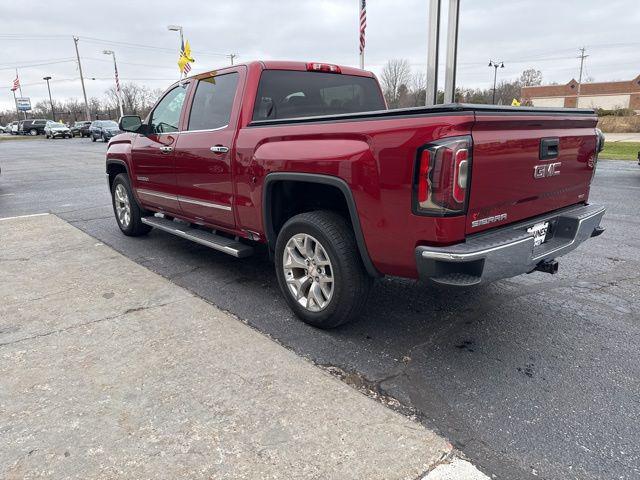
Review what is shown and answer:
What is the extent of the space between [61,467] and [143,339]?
1294 mm

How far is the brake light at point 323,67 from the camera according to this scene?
4617 mm

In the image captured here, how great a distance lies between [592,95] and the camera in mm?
80188

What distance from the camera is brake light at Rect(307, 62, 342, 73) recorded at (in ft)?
15.1

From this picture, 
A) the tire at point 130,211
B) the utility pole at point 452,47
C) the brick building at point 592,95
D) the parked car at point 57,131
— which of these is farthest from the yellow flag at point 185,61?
the brick building at point 592,95

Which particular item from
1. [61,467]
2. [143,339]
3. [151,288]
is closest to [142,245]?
[151,288]

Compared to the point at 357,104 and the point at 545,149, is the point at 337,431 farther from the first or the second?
the point at 357,104

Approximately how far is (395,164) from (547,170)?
3.84ft

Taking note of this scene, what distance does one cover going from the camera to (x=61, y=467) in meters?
2.19

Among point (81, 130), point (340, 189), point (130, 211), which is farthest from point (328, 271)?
point (81, 130)

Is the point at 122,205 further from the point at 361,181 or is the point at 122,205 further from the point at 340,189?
the point at 361,181

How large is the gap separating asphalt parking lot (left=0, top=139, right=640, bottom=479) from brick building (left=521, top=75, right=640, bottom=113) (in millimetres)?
77106

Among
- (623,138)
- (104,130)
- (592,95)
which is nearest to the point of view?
(623,138)

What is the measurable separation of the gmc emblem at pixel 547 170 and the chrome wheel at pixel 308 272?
4.84 feet

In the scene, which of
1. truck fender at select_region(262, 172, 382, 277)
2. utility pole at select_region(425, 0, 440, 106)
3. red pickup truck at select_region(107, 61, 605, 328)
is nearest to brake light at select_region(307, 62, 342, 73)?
red pickup truck at select_region(107, 61, 605, 328)
